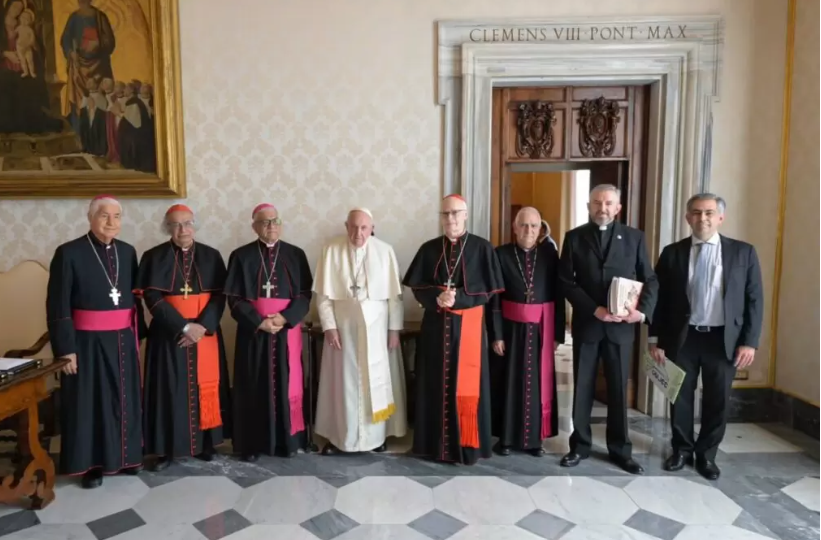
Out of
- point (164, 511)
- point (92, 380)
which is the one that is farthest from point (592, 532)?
point (92, 380)

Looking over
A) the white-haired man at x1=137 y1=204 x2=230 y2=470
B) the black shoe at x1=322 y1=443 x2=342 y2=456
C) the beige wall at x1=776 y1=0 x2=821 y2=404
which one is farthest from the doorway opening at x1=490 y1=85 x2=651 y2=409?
the white-haired man at x1=137 y1=204 x2=230 y2=470

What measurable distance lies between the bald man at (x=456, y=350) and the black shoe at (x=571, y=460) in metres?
0.47

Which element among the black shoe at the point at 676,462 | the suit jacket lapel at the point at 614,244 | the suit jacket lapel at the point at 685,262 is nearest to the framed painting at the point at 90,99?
the suit jacket lapel at the point at 614,244

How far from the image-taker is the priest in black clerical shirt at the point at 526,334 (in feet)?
12.2

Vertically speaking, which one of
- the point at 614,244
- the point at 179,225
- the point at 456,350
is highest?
the point at 179,225

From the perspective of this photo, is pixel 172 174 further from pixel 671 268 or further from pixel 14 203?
pixel 671 268

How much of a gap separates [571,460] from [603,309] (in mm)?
1007

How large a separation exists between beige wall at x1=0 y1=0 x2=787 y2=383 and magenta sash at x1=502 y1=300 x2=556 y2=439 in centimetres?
102

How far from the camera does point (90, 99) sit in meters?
4.29

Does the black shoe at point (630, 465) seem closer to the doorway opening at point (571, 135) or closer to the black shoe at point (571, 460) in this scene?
the black shoe at point (571, 460)

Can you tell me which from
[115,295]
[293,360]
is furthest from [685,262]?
[115,295]

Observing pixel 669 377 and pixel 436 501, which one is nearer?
pixel 436 501

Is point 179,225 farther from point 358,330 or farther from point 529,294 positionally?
point 529,294

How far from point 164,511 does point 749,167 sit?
4.67 metres
